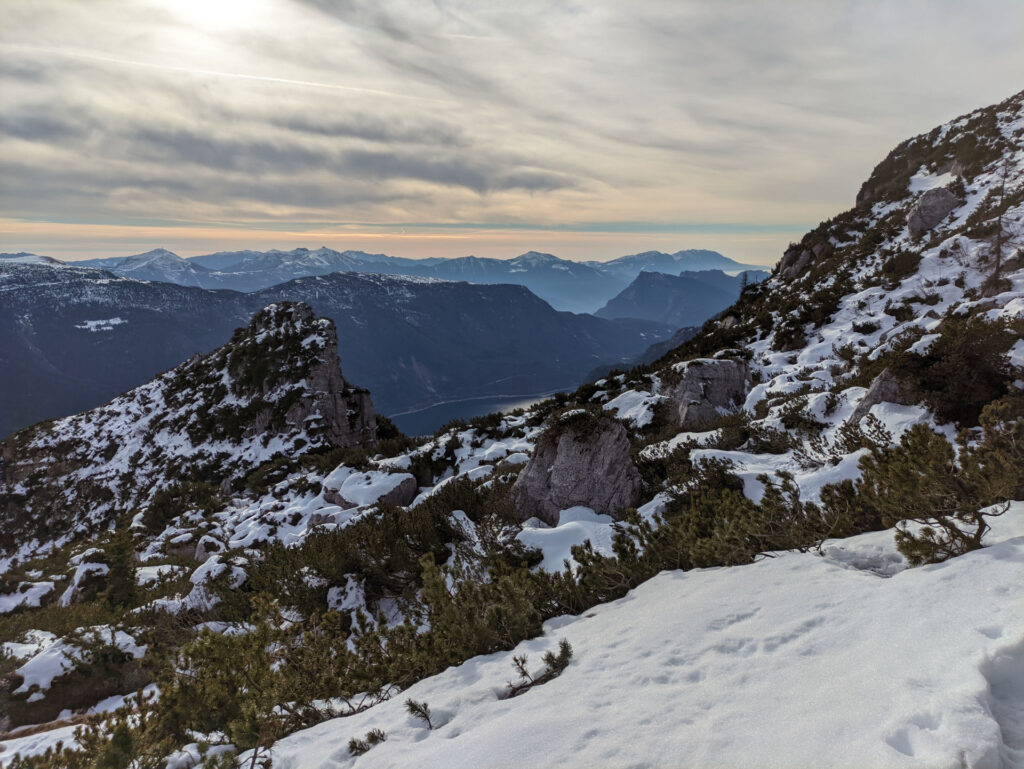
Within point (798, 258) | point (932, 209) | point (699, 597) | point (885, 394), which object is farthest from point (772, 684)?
point (798, 258)

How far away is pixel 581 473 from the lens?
999 cm

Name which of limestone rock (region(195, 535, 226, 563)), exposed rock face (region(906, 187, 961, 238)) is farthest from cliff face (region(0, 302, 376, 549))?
exposed rock face (region(906, 187, 961, 238))

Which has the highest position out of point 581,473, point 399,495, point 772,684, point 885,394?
point 885,394

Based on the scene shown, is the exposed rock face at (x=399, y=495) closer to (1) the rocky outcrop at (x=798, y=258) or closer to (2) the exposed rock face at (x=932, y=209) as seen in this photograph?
(2) the exposed rock face at (x=932, y=209)

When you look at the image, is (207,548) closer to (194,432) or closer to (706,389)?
(706,389)

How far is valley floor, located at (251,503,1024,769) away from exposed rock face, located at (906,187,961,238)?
30992 millimetres

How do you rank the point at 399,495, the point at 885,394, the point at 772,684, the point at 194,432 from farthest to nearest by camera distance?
1. the point at 194,432
2. the point at 399,495
3. the point at 885,394
4. the point at 772,684

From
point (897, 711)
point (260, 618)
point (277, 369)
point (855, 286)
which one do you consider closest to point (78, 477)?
point (277, 369)

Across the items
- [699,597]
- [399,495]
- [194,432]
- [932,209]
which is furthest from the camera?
[194,432]

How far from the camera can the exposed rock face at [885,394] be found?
27.9 feet

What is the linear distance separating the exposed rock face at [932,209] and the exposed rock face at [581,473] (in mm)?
28439

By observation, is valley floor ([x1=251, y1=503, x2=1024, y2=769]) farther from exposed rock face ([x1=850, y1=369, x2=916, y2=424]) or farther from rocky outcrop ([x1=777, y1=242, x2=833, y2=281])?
rocky outcrop ([x1=777, y1=242, x2=833, y2=281])

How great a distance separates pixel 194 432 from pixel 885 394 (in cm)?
4806

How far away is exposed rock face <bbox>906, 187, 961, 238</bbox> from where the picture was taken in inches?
1012
